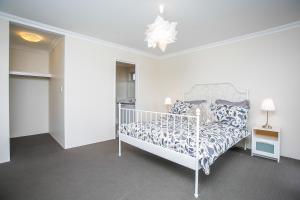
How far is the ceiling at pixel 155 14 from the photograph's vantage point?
214cm

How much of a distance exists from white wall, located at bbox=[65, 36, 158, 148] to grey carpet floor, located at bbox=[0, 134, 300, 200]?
578mm

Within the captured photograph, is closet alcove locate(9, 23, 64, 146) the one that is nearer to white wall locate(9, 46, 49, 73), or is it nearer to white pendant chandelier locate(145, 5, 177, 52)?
white wall locate(9, 46, 49, 73)

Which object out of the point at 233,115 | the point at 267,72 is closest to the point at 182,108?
the point at 233,115

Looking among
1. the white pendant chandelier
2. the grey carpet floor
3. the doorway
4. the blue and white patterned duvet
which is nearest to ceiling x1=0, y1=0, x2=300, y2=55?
the white pendant chandelier

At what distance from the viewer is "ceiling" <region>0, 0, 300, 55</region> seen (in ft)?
7.01

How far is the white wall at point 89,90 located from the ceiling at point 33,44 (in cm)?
48

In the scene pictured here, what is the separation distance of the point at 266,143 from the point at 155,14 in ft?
9.59

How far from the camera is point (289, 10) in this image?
2279mm

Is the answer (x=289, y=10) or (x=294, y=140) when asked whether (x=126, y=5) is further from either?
(x=294, y=140)

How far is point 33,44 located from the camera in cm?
382

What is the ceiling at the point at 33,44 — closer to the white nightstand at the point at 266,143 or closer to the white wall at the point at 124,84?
the white wall at the point at 124,84

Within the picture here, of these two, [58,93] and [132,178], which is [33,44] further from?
[132,178]

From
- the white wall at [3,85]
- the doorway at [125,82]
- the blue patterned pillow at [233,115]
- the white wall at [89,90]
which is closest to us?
the white wall at [3,85]

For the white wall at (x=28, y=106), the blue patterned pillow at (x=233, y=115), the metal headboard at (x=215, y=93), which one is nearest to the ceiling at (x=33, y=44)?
the white wall at (x=28, y=106)
